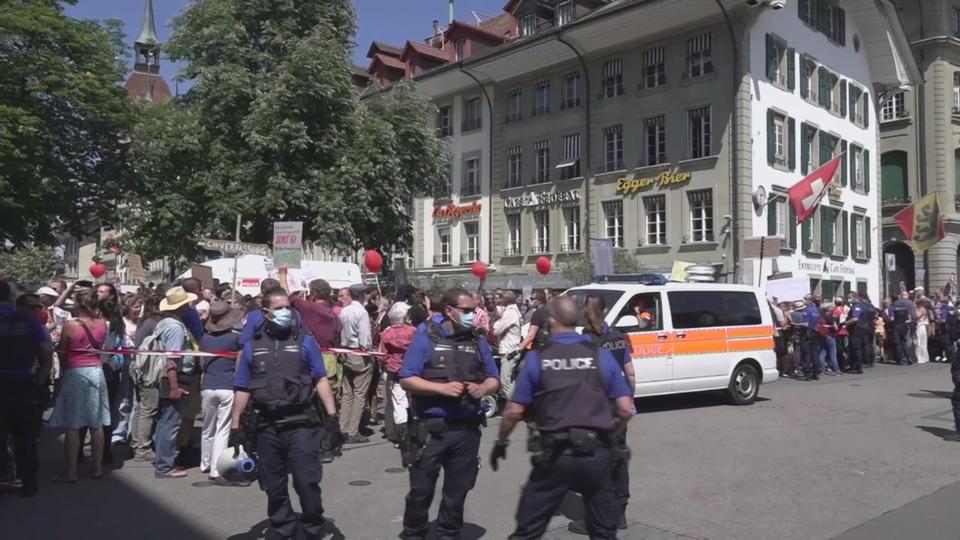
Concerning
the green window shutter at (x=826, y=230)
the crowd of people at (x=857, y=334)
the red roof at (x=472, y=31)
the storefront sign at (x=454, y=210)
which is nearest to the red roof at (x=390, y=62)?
the red roof at (x=472, y=31)

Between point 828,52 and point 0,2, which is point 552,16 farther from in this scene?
point 0,2

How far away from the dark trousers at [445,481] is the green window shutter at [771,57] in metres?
28.7

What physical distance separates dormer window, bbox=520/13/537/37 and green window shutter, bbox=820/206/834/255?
13.8 metres

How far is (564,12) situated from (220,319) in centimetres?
3019

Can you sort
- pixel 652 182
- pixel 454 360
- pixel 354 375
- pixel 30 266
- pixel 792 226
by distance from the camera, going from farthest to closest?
pixel 30 266 < pixel 652 182 < pixel 792 226 < pixel 354 375 < pixel 454 360

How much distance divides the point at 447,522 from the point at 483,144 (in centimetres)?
3474

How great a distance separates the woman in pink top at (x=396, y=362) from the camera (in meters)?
9.10

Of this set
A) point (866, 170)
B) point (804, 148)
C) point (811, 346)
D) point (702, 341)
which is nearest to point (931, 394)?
point (811, 346)

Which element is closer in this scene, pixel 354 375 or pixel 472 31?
pixel 354 375

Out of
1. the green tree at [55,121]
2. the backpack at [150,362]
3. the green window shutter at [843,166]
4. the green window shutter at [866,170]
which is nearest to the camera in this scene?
the backpack at [150,362]

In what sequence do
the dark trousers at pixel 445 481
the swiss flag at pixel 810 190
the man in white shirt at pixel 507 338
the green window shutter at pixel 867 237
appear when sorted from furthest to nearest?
the green window shutter at pixel 867 237
the swiss flag at pixel 810 190
the man in white shirt at pixel 507 338
the dark trousers at pixel 445 481

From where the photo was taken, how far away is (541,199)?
120 feet

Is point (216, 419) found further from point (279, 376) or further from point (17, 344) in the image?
point (279, 376)

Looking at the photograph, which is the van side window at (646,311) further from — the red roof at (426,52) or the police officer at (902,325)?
the red roof at (426,52)
